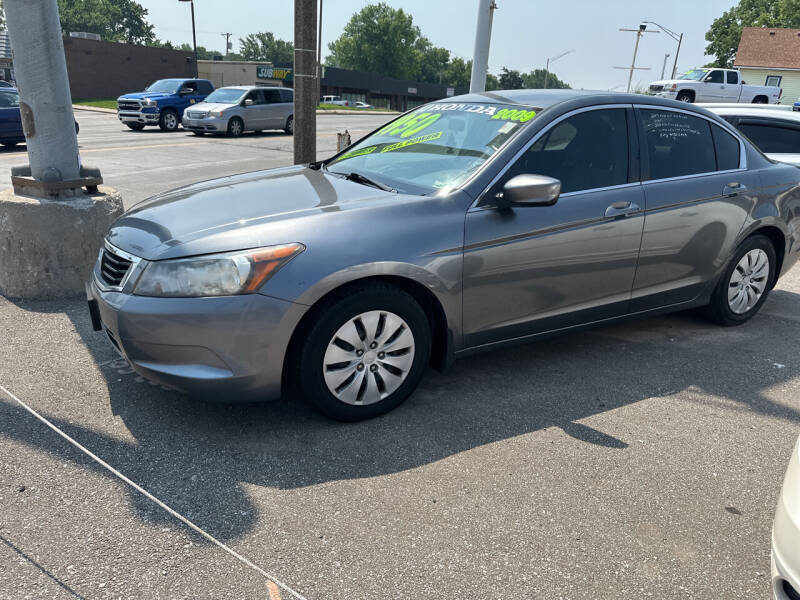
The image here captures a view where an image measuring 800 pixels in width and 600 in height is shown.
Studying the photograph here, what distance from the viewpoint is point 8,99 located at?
1562cm

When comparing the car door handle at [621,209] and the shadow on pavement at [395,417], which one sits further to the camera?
the car door handle at [621,209]

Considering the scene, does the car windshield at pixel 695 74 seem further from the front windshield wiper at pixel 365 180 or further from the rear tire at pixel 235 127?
the front windshield wiper at pixel 365 180

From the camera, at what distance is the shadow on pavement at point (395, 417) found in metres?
2.97

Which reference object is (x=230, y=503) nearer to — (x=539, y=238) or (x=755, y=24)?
(x=539, y=238)

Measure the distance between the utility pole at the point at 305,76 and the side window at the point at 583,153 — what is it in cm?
334

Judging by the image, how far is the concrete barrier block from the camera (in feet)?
16.2

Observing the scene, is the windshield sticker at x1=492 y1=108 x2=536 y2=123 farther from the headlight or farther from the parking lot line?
the parking lot line

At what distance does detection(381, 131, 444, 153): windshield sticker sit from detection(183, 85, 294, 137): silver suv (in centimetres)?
1586

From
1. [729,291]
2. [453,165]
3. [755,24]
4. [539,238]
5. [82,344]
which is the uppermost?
[755,24]

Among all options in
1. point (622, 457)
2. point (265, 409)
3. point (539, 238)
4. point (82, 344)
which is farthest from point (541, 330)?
point (82, 344)

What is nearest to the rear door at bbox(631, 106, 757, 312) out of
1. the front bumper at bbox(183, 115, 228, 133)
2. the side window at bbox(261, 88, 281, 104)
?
the front bumper at bbox(183, 115, 228, 133)

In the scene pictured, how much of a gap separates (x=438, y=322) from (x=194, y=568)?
1746mm

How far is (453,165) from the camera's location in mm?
3836

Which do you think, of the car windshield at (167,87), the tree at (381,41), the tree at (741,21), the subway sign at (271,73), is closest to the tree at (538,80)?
the tree at (381,41)
